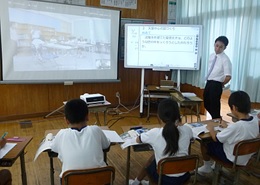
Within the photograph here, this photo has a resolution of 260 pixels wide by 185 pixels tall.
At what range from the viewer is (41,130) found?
3.80 meters

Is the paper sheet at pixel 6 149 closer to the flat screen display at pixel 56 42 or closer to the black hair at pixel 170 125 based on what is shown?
the black hair at pixel 170 125

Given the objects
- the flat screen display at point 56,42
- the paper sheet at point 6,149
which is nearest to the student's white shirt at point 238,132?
the paper sheet at point 6,149

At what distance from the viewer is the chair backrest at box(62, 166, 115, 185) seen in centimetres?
134

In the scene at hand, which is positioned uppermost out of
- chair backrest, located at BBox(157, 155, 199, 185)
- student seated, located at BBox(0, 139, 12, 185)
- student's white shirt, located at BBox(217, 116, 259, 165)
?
student's white shirt, located at BBox(217, 116, 259, 165)

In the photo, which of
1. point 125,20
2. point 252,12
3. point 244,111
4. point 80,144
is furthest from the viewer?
point 125,20

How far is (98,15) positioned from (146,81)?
6.15 ft

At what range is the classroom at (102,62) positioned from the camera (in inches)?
141

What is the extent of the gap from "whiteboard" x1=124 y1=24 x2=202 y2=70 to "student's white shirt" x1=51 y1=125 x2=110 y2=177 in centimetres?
315

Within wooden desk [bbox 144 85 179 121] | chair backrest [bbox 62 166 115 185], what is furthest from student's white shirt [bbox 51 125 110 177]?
wooden desk [bbox 144 85 179 121]

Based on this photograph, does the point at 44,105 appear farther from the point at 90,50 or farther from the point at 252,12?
the point at 252,12

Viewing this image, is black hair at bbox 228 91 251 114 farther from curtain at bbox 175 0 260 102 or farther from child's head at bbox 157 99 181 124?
curtain at bbox 175 0 260 102

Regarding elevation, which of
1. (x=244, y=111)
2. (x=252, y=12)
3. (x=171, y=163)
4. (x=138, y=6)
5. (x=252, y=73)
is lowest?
(x=171, y=163)

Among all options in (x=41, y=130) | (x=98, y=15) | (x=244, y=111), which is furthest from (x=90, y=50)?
(x=244, y=111)

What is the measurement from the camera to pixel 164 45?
441 centimetres
